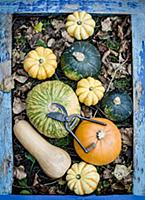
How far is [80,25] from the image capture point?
2.56 meters

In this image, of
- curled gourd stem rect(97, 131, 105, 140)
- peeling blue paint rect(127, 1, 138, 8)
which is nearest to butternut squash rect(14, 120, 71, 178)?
curled gourd stem rect(97, 131, 105, 140)

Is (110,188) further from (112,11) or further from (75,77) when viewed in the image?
(112,11)

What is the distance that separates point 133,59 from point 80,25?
316 mm

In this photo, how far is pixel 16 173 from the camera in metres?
2.54

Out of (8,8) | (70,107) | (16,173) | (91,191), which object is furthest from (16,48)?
(91,191)

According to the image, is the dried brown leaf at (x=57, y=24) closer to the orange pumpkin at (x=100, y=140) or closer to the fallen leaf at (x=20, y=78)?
the fallen leaf at (x=20, y=78)

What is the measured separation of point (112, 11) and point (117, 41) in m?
0.16

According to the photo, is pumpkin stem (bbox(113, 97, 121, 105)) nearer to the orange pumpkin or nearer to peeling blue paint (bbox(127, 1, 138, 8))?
the orange pumpkin

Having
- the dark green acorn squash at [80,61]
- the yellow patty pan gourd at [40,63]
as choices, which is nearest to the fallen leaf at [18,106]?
the yellow patty pan gourd at [40,63]

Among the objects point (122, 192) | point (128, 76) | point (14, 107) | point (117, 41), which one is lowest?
point (122, 192)

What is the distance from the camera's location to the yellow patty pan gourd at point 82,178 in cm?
244

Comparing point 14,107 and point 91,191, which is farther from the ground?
point 14,107

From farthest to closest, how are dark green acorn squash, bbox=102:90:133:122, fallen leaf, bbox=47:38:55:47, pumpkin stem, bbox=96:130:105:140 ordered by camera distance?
fallen leaf, bbox=47:38:55:47, dark green acorn squash, bbox=102:90:133:122, pumpkin stem, bbox=96:130:105:140

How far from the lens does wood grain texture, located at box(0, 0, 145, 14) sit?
2637mm
